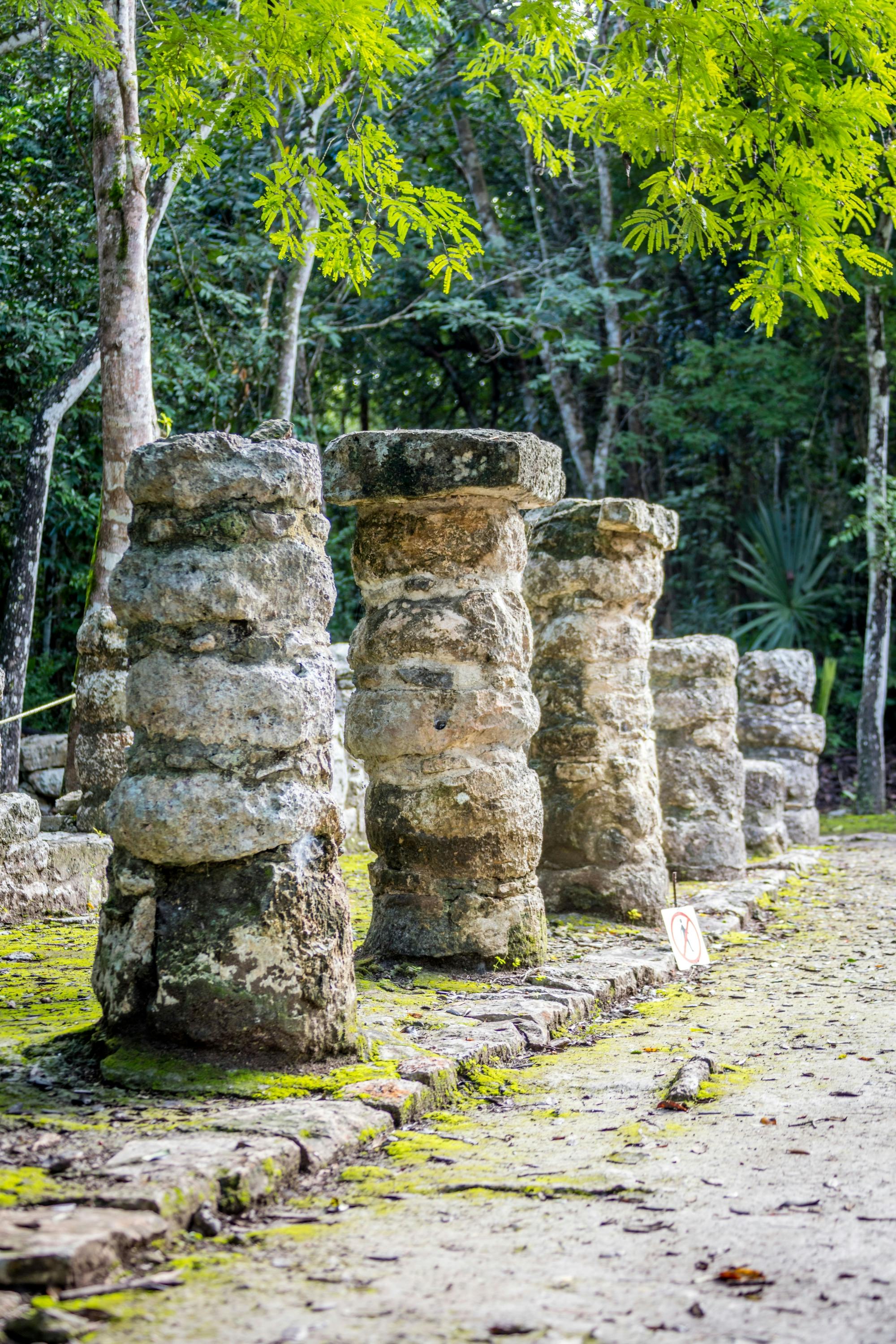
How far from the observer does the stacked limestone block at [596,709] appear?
6.74 m

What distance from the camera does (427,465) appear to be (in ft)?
16.9

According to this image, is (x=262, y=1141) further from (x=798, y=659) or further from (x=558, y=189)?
(x=558, y=189)

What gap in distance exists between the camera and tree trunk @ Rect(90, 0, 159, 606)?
7961mm

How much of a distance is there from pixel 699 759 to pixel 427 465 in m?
4.24

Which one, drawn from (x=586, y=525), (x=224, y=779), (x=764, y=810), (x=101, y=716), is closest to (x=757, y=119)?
(x=586, y=525)

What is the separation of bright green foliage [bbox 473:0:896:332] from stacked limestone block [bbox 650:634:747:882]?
11.9ft

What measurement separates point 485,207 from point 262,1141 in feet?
48.1

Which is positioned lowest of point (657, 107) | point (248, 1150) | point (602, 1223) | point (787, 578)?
point (602, 1223)

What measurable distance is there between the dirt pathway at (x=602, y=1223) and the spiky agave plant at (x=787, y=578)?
12212mm

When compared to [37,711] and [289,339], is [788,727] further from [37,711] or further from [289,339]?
[37,711]

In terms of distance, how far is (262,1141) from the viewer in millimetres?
2998

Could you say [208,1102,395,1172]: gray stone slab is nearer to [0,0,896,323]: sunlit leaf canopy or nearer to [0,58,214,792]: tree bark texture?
[0,0,896,323]: sunlit leaf canopy

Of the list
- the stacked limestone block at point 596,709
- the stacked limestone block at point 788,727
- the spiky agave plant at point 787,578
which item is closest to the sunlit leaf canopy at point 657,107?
the stacked limestone block at point 596,709

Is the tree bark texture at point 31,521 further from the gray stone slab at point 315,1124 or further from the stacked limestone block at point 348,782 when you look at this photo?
the gray stone slab at point 315,1124
